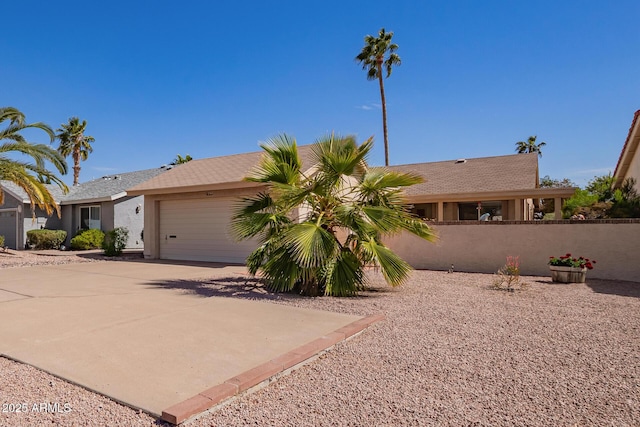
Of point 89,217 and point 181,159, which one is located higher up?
point 181,159

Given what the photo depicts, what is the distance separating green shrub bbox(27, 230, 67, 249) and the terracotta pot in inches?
988

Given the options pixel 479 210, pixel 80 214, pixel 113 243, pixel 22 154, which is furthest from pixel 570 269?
pixel 80 214

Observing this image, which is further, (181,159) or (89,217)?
(181,159)

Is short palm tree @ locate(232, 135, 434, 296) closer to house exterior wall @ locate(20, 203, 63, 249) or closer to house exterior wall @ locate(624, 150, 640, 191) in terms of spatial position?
house exterior wall @ locate(624, 150, 640, 191)

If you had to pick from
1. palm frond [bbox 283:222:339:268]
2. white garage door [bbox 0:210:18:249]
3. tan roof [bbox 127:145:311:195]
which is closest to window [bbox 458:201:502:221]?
tan roof [bbox 127:145:311:195]

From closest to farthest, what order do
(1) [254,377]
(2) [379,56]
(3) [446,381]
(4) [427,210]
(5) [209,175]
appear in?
(1) [254,377], (3) [446,381], (5) [209,175], (4) [427,210], (2) [379,56]

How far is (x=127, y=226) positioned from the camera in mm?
23938

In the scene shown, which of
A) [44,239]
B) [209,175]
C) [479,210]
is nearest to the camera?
[209,175]

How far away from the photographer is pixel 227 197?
15164 mm

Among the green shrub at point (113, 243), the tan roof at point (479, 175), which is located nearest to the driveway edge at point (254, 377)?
the tan roof at point (479, 175)

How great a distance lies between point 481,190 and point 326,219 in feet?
35.0

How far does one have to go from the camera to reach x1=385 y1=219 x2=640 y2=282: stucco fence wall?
11.0 m

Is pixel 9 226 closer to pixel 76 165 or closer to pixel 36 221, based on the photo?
pixel 36 221

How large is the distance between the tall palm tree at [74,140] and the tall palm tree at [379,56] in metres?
30.3
